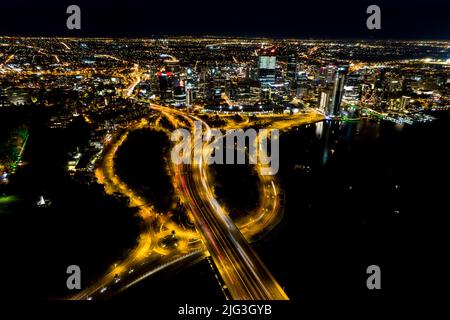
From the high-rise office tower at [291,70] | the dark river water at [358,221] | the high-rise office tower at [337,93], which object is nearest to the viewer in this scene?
the dark river water at [358,221]

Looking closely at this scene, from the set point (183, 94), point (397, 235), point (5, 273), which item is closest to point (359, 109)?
point (183, 94)

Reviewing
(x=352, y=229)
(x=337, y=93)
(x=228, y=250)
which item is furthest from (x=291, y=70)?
(x=228, y=250)

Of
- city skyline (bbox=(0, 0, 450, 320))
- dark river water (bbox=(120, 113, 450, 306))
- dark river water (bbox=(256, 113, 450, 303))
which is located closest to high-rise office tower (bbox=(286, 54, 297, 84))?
city skyline (bbox=(0, 0, 450, 320))

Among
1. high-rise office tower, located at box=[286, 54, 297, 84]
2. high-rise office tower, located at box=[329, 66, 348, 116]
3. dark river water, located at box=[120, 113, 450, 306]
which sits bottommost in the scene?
dark river water, located at box=[120, 113, 450, 306]

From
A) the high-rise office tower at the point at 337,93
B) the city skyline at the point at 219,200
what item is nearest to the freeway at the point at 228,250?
the city skyline at the point at 219,200

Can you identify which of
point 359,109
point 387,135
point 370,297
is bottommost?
point 370,297

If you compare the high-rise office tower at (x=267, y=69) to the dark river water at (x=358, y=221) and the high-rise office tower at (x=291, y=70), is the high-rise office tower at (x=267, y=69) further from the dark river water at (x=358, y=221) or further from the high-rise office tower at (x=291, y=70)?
→ the dark river water at (x=358, y=221)

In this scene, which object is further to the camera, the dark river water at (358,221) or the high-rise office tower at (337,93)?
the high-rise office tower at (337,93)

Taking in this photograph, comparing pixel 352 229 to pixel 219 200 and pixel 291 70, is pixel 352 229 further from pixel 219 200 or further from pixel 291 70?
pixel 291 70

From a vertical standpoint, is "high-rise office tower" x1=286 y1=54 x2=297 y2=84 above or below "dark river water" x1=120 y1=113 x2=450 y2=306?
above

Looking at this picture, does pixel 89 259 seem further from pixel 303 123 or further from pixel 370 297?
pixel 303 123

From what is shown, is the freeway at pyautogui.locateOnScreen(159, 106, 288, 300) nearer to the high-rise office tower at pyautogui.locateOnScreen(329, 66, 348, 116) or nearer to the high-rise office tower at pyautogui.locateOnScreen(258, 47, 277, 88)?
the high-rise office tower at pyautogui.locateOnScreen(329, 66, 348, 116)
